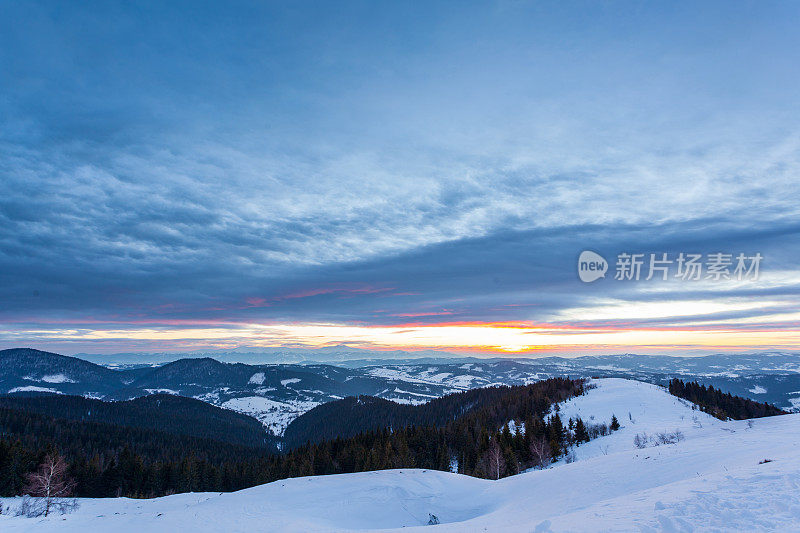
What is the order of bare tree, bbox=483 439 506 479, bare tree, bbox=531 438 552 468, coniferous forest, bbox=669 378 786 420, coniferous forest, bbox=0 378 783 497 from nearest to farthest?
bare tree, bbox=483 439 506 479, bare tree, bbox=531 438 552 468, coniferous forest, bbox=0 378 783 497, coniferous forest, bbox=669 378 786 420

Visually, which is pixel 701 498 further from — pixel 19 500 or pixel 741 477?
pixel 19 500

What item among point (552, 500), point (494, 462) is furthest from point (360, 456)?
point (552, 500)

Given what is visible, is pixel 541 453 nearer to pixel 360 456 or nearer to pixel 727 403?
pixel 360 456

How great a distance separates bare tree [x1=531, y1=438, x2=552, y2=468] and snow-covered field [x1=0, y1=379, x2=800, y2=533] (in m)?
30.9

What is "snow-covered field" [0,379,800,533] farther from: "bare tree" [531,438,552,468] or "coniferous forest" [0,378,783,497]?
"coniferous forest" [0,378,783,497]

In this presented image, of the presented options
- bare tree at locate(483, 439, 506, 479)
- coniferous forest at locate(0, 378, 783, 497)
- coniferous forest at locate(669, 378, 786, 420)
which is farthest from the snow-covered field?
coniferous forest at locate(669, 378, 786, 420)

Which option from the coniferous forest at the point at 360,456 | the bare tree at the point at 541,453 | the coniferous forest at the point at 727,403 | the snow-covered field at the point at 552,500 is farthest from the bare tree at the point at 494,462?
the coniferous forest at the point at 727,403

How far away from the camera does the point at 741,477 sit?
14.6m

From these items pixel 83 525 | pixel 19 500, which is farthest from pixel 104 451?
pixel 83 525

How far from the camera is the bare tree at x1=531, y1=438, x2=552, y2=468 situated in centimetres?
6278

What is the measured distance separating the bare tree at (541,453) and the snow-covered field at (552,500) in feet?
101

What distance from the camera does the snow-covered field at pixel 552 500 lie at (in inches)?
485

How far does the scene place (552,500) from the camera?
22953 millimetres

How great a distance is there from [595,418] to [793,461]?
7558cm
